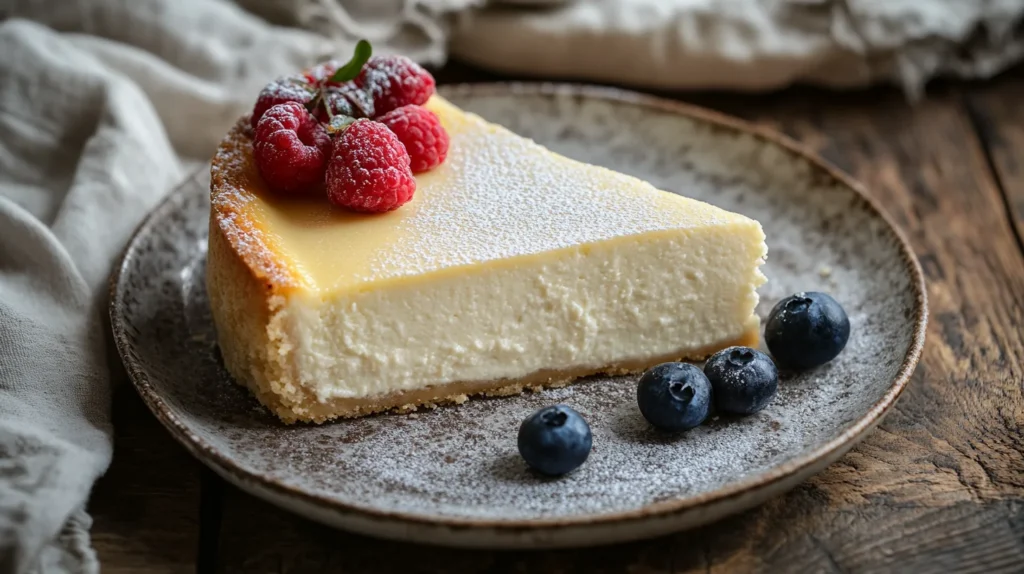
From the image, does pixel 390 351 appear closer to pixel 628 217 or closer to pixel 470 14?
pixel 628 217

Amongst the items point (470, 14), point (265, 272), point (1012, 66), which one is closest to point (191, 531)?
point (265, 272)

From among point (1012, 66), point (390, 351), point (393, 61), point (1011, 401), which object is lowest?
point (390, 351)

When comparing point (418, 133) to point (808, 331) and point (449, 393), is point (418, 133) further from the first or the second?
point (808, 331)

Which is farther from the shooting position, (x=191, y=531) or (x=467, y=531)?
(x=191, y=531)

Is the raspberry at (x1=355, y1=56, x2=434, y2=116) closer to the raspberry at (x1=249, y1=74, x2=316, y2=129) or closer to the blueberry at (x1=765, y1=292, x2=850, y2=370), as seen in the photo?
the raspberry at (x1=249, y1=74, x2=316, y2=129)

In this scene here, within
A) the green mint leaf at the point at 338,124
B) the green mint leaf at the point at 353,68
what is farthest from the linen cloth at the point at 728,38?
the green mint leaf at the point at 338,124

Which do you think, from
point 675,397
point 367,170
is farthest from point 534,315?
point 367,170

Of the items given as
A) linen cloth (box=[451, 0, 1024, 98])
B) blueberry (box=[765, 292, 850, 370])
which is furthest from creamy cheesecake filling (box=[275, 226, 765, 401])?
linen cloth (box=[451, 0, 1024, 98])

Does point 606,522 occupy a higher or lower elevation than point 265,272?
lower
